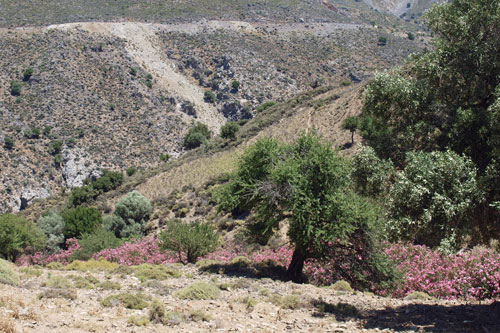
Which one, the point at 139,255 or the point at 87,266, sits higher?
the point at 87,266

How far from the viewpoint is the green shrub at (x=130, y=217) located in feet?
118

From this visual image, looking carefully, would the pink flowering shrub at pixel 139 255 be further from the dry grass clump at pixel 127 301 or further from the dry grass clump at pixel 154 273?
the dry grass clump at pixel 127 301

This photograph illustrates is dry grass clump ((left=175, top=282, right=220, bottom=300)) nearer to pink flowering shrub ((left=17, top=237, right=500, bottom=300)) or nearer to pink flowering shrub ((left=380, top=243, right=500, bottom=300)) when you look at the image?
pink flowering shrub ((left=17, top=237, right=500, bottom=300))

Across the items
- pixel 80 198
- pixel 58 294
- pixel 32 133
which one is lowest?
pixel 80 198

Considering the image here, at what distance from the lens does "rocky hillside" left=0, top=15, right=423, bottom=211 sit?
67.5 meters

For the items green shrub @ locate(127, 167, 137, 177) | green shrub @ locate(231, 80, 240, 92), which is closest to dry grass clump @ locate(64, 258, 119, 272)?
green shrub @ locate(127, 167, 137, 177)

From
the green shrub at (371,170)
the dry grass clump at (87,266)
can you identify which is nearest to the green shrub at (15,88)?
the dry grass clump at (87,266)

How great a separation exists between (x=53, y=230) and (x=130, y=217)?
5.97 m

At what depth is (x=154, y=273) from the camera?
54.8ft

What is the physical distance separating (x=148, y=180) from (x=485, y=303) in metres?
44.0

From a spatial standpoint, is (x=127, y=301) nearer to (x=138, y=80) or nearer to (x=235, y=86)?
(x=138, y=80)

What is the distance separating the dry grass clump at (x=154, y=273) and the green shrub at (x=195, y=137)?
175ft

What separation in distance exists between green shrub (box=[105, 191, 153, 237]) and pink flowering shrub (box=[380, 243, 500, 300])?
23.6m

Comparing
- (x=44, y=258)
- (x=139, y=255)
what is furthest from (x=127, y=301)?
(x=44, y=258)
